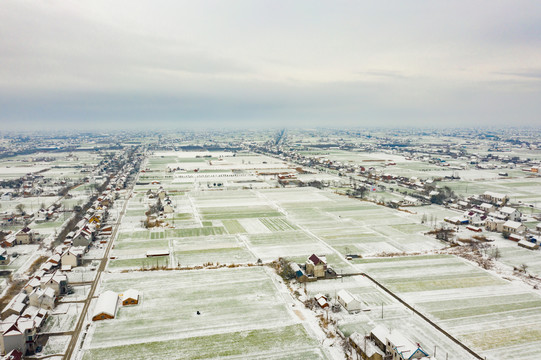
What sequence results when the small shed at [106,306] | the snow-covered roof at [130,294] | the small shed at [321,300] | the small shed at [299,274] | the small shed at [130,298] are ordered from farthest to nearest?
the small shed at [299,274] → the snow-covered roof at [130,294] → the small shed at [130,298] → the small shed at [321,300] → the small shed at [106,306]

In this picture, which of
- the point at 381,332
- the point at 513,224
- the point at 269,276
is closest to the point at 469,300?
the point at 381,332

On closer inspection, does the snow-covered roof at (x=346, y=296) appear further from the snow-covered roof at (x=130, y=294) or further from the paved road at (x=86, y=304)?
the paved road at (x=86, y=304)

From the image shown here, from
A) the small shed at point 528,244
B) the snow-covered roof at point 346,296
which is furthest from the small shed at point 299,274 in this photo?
the small shed at point 528,244

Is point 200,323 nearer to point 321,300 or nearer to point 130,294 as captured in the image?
point 130,294

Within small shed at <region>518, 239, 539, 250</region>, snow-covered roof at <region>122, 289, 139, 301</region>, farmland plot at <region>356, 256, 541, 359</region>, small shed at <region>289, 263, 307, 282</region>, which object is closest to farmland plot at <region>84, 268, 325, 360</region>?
snow-covered roof at <region>122, 289, 139, 301</region>

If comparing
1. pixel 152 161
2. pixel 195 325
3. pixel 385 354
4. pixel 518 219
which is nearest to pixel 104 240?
pixel 195 325

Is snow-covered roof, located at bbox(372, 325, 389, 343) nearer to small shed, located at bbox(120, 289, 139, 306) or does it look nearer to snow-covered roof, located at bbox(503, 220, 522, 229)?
small shed, located at bbox(120, 289, 139, 306)
